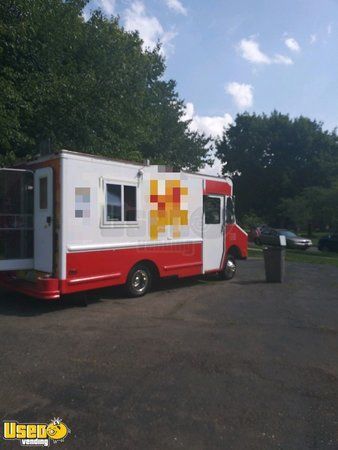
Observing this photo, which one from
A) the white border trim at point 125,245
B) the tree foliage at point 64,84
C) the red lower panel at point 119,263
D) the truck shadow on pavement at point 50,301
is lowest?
the truck shadow on pavement at point 50,301

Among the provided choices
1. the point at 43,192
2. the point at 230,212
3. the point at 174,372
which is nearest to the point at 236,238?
the point at 230,212

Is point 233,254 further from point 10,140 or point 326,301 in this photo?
point 10,140

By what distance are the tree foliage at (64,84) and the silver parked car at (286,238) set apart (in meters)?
15.6

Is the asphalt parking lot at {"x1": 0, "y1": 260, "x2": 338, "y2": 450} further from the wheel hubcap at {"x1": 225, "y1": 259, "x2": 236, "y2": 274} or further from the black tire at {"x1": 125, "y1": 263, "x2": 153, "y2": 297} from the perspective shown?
the wheel hubcap at {"x1": 225, "y1": 259, "x2": 236, "y2": 274}

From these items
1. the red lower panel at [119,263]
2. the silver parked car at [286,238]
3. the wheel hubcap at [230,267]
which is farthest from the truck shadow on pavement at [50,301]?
the silver parked car at [286,238]

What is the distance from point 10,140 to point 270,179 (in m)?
42.7

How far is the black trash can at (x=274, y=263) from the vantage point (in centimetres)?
1188

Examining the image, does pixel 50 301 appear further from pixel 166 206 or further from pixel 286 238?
pixel 286 238

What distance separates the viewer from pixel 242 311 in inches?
320

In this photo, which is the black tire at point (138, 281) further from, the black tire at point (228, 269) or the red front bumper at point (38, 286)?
the black tire at point (228, 269)

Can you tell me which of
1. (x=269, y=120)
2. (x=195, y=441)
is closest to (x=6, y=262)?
(x=195, y=441)

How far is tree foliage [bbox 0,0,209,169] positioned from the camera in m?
10.1

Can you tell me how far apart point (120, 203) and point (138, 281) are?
1887mm

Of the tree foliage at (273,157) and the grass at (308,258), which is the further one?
the tree foliage at (273,157)
